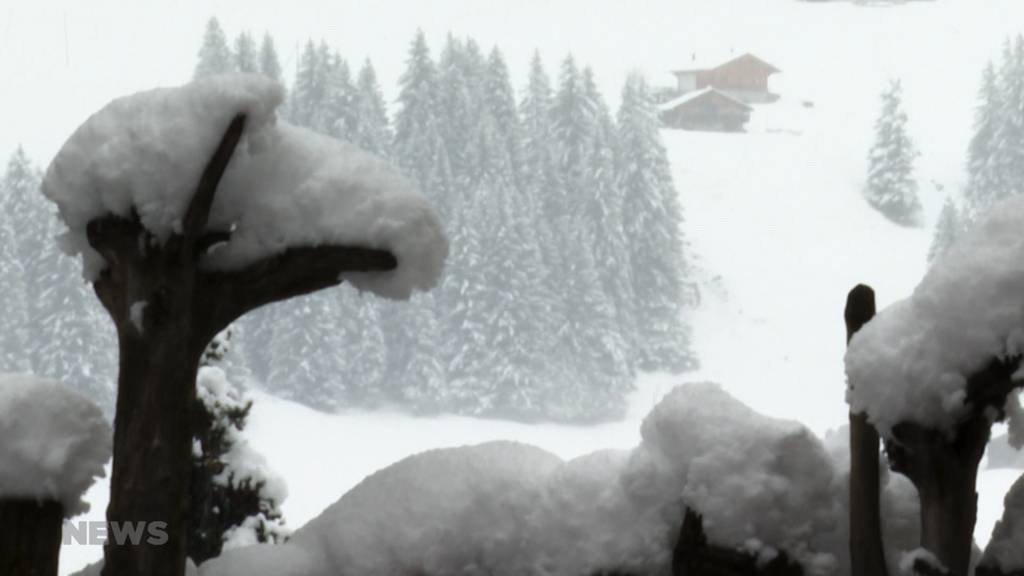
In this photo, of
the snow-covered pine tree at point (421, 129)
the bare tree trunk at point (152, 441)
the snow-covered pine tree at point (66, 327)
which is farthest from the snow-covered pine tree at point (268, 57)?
the bare tree trunk at point (152, 441)

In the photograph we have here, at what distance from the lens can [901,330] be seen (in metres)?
1.18

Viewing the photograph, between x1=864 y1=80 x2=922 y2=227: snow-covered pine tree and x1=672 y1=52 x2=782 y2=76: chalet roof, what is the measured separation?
230cm

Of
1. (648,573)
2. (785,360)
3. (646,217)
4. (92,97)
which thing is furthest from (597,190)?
Answer: (648,573)

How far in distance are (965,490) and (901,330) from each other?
0.49ft

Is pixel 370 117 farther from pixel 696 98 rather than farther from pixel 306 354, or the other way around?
pixel 696 98

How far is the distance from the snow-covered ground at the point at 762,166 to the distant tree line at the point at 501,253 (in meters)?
0.42

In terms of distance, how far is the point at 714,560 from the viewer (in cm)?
126

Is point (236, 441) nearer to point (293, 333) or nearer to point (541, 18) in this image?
point (293, 333)

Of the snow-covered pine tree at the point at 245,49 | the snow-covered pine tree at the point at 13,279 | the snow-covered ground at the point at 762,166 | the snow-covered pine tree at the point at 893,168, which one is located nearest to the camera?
the snow-covered pine tree at the point at 13,279

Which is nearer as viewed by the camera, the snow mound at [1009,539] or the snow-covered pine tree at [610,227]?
the snow mound at [1009,539]

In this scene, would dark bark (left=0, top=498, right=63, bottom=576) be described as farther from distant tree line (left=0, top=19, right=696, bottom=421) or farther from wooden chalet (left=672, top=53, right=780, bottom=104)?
wooden chalet (left=672, top=53, right=780, bottom=104)

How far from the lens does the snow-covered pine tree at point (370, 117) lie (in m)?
15.8

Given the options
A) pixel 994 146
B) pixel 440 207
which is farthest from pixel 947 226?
pixel 440 207

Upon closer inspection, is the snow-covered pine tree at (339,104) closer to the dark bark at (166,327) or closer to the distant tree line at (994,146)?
the distant tree line at (994,146)
